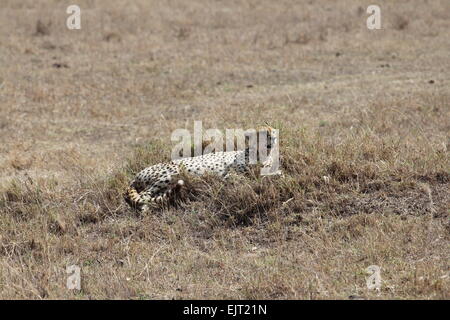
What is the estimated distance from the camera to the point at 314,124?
8.80 m

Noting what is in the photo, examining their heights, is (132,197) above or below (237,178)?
below

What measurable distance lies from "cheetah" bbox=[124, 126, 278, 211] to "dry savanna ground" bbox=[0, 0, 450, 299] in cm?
14

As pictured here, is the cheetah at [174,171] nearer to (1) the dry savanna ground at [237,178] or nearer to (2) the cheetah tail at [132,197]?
(2) the cheetah tail at [132,197]

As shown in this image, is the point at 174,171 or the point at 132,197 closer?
the point at 132,197

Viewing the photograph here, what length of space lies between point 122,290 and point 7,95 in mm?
7024

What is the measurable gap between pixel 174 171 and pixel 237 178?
23.2 inches

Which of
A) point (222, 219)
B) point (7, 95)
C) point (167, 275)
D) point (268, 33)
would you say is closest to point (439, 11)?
point (268, 33)

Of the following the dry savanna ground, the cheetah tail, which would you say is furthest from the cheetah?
the dry savanna ground

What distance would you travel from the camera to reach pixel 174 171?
6172 mm

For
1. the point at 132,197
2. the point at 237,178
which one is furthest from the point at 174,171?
the point at 237,178

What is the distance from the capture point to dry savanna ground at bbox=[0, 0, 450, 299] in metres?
4.85

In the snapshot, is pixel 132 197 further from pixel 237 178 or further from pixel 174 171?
pixel 237 178

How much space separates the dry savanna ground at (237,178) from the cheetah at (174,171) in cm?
14

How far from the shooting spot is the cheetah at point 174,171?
6.04 metres
